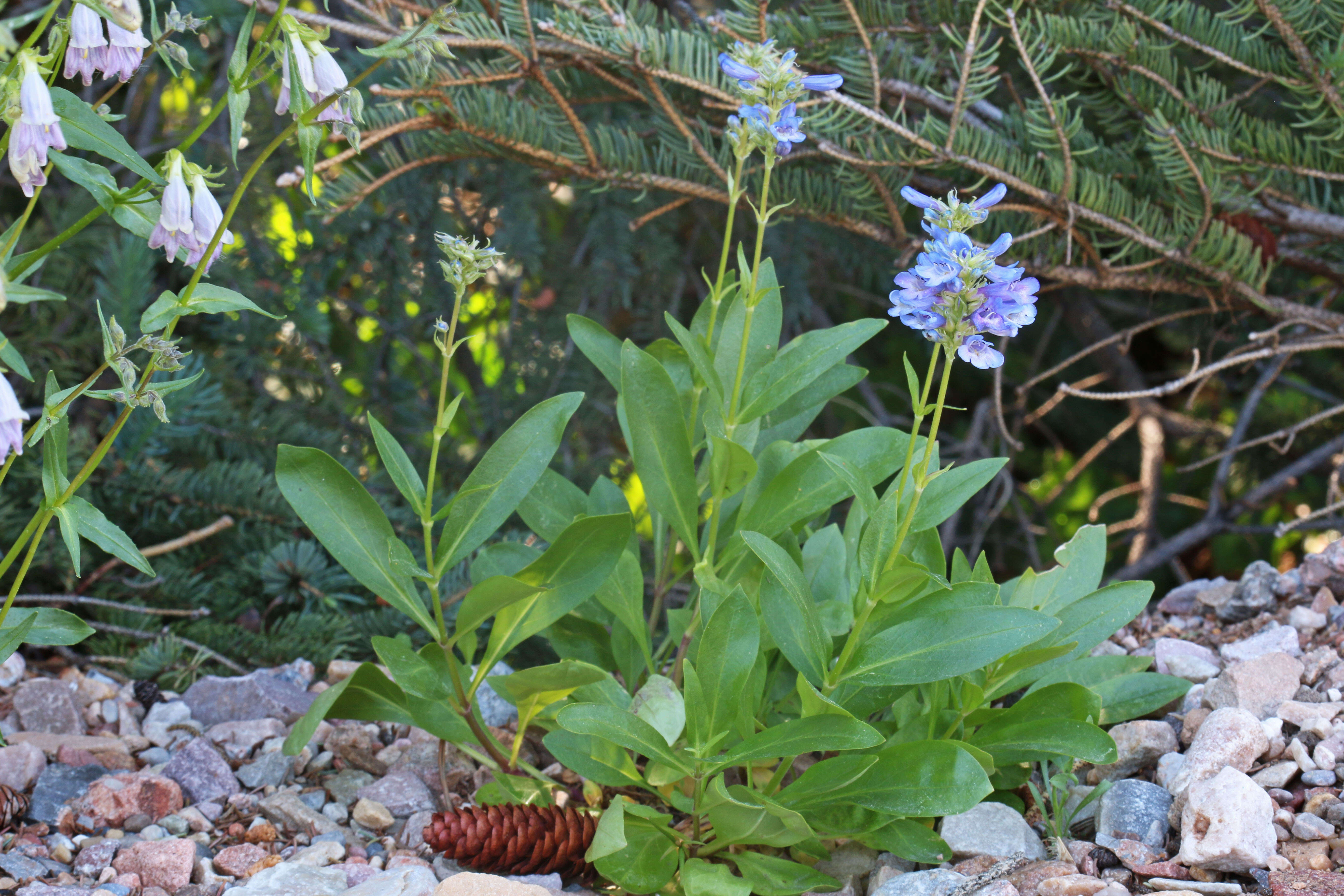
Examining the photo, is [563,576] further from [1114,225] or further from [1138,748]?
[1114,225]

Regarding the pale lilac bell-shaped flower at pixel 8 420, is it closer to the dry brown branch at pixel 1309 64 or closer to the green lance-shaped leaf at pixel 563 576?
the green lance-shaped leaf at pixel 563 576

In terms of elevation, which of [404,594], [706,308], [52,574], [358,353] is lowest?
[52,574]

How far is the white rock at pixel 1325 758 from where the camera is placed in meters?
1.17

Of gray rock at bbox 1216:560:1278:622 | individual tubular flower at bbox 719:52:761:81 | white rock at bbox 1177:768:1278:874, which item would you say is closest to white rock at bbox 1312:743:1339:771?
white rock at bbox 1177:768:1278:874

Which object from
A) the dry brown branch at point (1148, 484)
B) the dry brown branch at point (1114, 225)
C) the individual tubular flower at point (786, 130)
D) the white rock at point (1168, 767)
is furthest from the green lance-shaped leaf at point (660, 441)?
the dry brown branch at point (1148, 484)

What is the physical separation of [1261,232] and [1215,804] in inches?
41.1

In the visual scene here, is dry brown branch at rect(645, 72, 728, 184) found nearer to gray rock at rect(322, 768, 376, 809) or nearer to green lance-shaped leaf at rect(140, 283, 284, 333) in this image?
green lance-shaped leaf at rect(140, 283, 284, 333)

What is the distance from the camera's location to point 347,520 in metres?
1.28

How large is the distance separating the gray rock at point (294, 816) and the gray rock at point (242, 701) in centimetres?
20

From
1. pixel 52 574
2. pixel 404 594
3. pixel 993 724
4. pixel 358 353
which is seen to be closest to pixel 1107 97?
pixel 993 724

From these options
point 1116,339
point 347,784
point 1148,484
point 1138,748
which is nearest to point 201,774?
point 347,784

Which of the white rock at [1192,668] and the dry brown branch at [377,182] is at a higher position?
the dry brown branch at [377,182]

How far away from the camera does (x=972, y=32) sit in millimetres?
1473

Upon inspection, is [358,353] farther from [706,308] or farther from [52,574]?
[706,308]
